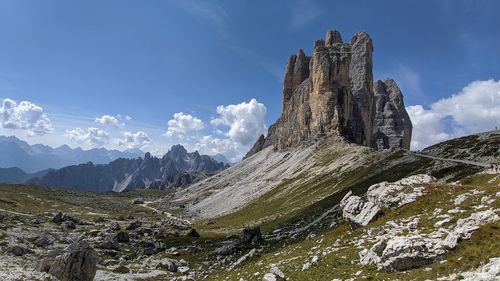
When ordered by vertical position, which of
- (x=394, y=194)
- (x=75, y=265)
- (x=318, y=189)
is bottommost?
(x=75, y=265)

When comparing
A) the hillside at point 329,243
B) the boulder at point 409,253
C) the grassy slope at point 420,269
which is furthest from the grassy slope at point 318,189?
→ the boulder at point 409,253

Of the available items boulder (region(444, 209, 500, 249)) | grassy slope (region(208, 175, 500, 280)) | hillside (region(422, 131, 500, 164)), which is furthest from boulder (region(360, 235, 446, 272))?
hillside (region(422, 131, 500, 164))

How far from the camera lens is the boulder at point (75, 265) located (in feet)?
128

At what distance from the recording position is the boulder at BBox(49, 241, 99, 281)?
38875mm

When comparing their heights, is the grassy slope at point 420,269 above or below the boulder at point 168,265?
above

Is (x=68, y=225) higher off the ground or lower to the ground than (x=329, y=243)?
higher

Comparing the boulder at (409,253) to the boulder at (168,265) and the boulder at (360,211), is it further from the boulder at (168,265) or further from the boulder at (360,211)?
the boulder at (168,265)

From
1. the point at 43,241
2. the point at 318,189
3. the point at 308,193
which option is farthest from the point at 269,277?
the point at 318,189

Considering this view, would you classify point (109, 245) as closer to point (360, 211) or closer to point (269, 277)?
point (360, 211)

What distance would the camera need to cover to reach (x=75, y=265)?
129 ft

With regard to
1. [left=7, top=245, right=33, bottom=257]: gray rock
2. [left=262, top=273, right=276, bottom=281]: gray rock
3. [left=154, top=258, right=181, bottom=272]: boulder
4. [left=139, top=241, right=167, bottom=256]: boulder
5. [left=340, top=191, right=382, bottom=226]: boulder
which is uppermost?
[left=340, top=191, right=382, bottom=226]: boulder

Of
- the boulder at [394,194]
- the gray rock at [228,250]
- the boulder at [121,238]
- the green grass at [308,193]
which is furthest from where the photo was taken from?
the green grass at [308,193]

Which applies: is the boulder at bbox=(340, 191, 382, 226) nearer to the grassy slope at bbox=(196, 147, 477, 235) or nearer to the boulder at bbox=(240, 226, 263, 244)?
the boulder at bbox=(240, 226, 263, 244)

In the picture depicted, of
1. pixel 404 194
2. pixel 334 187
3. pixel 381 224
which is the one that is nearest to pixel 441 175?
pixel 334 187
